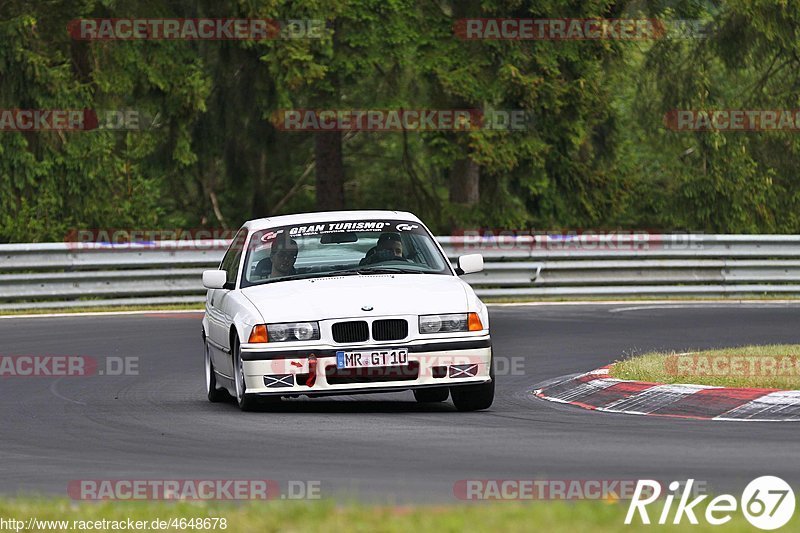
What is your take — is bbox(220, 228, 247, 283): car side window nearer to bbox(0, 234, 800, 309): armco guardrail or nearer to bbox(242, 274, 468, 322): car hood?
bbox(242, 274, 468, 322): car hood

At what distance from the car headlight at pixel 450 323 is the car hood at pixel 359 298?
0.04 m

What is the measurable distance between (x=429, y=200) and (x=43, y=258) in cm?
1242

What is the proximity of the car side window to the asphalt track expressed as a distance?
41.9 inches

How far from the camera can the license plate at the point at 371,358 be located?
11234mm

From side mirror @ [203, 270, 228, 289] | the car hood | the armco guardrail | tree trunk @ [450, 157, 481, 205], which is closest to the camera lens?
the car hood

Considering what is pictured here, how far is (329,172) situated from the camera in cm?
3338

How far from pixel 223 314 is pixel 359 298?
161cm

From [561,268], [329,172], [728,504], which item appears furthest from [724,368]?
[329,172]

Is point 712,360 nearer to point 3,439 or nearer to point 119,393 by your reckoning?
point 119,393

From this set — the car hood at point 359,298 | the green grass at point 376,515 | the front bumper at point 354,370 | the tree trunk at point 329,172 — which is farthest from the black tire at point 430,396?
the tree trunk at point 329,172

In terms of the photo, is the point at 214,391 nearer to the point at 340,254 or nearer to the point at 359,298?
the point at 340,254

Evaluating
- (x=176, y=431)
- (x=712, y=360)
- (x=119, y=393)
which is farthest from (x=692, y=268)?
(x=176, y=431)

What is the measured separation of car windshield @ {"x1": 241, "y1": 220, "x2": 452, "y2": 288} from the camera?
40.8 feet

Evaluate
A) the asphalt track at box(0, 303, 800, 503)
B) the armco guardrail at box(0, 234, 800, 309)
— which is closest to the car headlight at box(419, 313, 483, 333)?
the asphalt track at box(0, 303, 800, 503)
